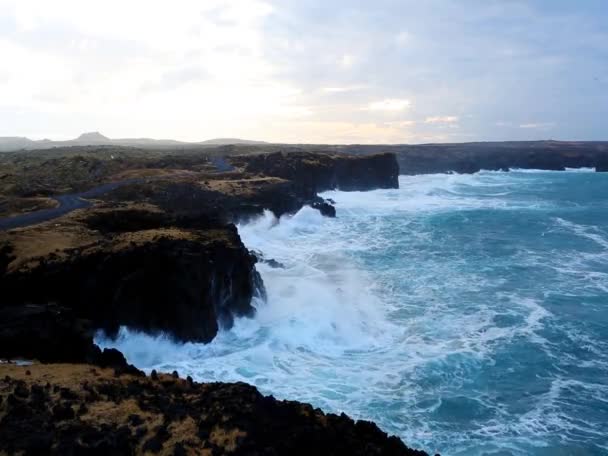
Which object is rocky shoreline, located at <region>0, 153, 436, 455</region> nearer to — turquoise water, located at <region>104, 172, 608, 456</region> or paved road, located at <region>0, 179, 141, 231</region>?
paved road, located at <region>0, 179, 141, 231</region>

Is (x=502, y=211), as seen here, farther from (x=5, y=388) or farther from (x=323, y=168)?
(x=5, y=388)

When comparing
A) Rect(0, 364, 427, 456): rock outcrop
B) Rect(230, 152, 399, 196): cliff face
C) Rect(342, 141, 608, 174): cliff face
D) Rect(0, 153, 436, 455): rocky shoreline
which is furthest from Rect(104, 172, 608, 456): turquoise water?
Rect(342, 141, 608, 174): cliff face

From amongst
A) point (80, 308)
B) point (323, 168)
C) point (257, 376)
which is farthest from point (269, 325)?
point (323, 168)

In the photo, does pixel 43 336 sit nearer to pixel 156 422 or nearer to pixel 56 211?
pixel 156 422

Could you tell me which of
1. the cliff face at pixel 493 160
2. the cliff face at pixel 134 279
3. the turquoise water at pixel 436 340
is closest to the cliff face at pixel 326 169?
the turquoise water at pixel 436 340

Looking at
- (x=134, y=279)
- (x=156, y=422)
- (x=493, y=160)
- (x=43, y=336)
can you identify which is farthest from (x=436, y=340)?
(x=493, y=160)
